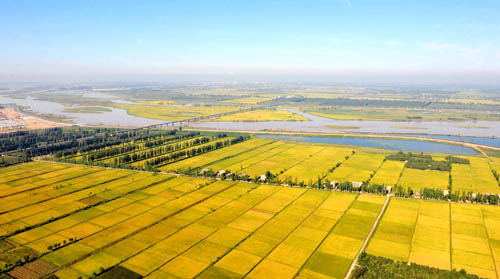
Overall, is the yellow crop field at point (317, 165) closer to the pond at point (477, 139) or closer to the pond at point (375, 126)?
the pond at point (375, 126)

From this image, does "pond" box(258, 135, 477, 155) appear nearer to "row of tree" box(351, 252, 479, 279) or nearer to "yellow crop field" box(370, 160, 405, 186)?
"yellow crop field" box(370, 160, 405, 186)

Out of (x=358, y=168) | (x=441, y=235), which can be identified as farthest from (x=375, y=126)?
(x=441, y=235)

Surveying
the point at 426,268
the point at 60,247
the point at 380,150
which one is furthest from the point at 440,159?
the point at 60,247

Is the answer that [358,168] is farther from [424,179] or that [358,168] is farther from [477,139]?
[477,139]

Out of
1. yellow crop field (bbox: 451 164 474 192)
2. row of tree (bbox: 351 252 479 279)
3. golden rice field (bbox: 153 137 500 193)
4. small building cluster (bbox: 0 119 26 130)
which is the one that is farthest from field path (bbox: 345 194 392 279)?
small building cluster (bbox: 0 119 26 130)

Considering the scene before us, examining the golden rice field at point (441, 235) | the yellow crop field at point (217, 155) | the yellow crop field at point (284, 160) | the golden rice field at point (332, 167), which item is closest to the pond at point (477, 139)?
the golden rice field at point (332, 167)
